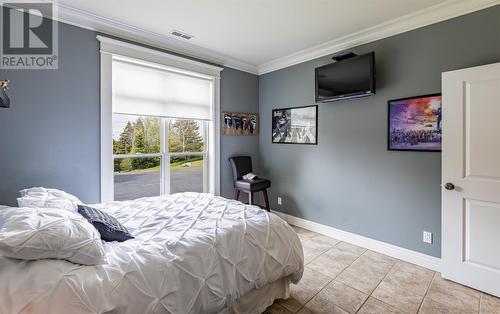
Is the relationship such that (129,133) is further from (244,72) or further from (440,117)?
(440,117)

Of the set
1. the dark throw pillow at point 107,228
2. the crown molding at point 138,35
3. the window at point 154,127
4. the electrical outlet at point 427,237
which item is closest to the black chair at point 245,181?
the window at point 154,127

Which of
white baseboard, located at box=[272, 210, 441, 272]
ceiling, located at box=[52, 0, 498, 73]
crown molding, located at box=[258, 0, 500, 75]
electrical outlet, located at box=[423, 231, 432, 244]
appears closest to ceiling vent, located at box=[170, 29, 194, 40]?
ceiling, located at box=[52, 0, 498, 73]

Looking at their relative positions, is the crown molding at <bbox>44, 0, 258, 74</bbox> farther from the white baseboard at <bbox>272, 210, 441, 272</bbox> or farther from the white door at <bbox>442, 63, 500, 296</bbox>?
the white door at <bbox>442, 63, 500, 296</bbox>

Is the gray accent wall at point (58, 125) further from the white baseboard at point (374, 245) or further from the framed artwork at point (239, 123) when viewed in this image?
the white baseboard at point (374, 245)

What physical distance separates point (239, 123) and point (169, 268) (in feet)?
10.3

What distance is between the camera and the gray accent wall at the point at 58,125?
7.64ft

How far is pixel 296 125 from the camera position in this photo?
391cm

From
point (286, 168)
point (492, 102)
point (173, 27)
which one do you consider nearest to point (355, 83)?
point (492, 102)

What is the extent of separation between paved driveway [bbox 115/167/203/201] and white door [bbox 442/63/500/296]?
3213 mm

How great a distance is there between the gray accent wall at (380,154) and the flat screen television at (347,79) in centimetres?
20

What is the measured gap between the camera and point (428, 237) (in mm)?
2623

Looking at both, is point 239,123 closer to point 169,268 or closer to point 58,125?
point 58,125

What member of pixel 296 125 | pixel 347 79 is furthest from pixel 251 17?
pixel 296 125

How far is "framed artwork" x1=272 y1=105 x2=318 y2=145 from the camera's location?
3.69m
